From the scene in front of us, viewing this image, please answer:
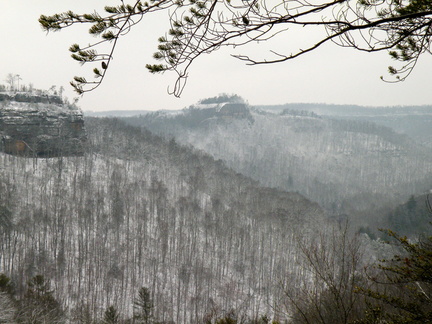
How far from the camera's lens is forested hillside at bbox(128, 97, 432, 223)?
117750 millimetres

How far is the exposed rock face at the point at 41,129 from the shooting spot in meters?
62.8

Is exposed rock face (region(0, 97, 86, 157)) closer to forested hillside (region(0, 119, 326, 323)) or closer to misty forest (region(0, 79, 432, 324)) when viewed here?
misty forest (region(0, 79, 432, 324))

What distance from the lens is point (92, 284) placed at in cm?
4172

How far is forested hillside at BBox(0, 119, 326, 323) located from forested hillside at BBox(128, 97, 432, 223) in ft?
134

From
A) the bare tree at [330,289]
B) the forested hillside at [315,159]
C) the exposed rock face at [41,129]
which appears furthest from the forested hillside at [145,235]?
the forested hillside at [315,159]

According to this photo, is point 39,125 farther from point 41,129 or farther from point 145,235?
point 145,235

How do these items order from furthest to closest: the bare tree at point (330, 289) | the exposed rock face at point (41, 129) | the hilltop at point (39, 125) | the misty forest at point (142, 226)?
the hilltop at point (39, 125)
the exposed rock face at point (41, 129)
the misty forest at point (142, 226)
the bare tree at point (330, 289)

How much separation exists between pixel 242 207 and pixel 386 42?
61881mm

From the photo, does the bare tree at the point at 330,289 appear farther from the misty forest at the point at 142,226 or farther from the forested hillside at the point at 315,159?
the forested hillside at the point at 315,159

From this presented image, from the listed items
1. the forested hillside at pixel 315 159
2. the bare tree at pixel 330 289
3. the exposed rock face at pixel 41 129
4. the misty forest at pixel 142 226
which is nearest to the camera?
the bare tree at pixel 330 289

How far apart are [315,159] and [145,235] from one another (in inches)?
5417

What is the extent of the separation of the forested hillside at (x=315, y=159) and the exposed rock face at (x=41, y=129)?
239 feet

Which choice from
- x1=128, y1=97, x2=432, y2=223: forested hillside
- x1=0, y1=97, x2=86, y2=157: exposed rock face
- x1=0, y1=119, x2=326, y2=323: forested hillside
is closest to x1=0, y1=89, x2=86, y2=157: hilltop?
x1=0, y1=97, x2=86, y2=157: exposed rock face

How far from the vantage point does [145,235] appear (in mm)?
52625
